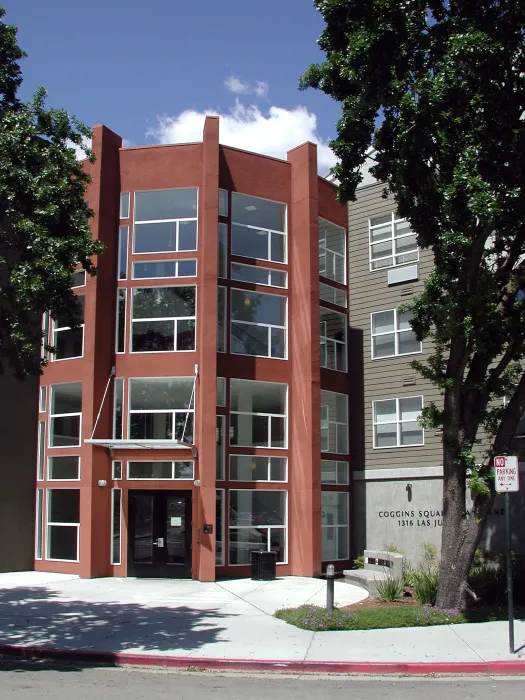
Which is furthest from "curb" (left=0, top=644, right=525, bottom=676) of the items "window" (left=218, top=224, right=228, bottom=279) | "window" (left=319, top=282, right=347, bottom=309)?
"window" (left=319, top=282, right=347, bottom=309)

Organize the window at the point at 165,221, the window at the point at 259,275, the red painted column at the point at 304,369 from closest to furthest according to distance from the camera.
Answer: the red painted column at the point at 304,369 → the window at the point at 165,221 → the window at the point at 259,275

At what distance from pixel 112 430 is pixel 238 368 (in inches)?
164

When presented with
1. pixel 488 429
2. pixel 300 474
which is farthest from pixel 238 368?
pixel 488 429

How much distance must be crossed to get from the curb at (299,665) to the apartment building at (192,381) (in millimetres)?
9346

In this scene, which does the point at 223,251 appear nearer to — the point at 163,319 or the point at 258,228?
the point at 258,228

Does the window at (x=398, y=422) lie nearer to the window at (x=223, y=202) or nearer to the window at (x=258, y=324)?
the window at (x=258, y=324)

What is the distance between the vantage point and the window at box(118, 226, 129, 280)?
23203 mm

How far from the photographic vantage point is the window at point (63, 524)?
73.2ft

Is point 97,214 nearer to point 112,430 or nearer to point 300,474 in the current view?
point 112,430

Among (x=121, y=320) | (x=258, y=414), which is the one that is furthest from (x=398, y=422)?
(x=121, y=320)

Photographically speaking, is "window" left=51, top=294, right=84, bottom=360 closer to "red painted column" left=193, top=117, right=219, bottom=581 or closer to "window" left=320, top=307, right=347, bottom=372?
"red painted column" left=193, top=117, right=219, bottom=581

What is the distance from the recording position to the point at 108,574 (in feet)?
71.3

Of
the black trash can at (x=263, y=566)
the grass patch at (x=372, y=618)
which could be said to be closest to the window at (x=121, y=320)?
the black trash can at (x=263, y=566)

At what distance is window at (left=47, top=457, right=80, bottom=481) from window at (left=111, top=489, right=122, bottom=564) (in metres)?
1.36
